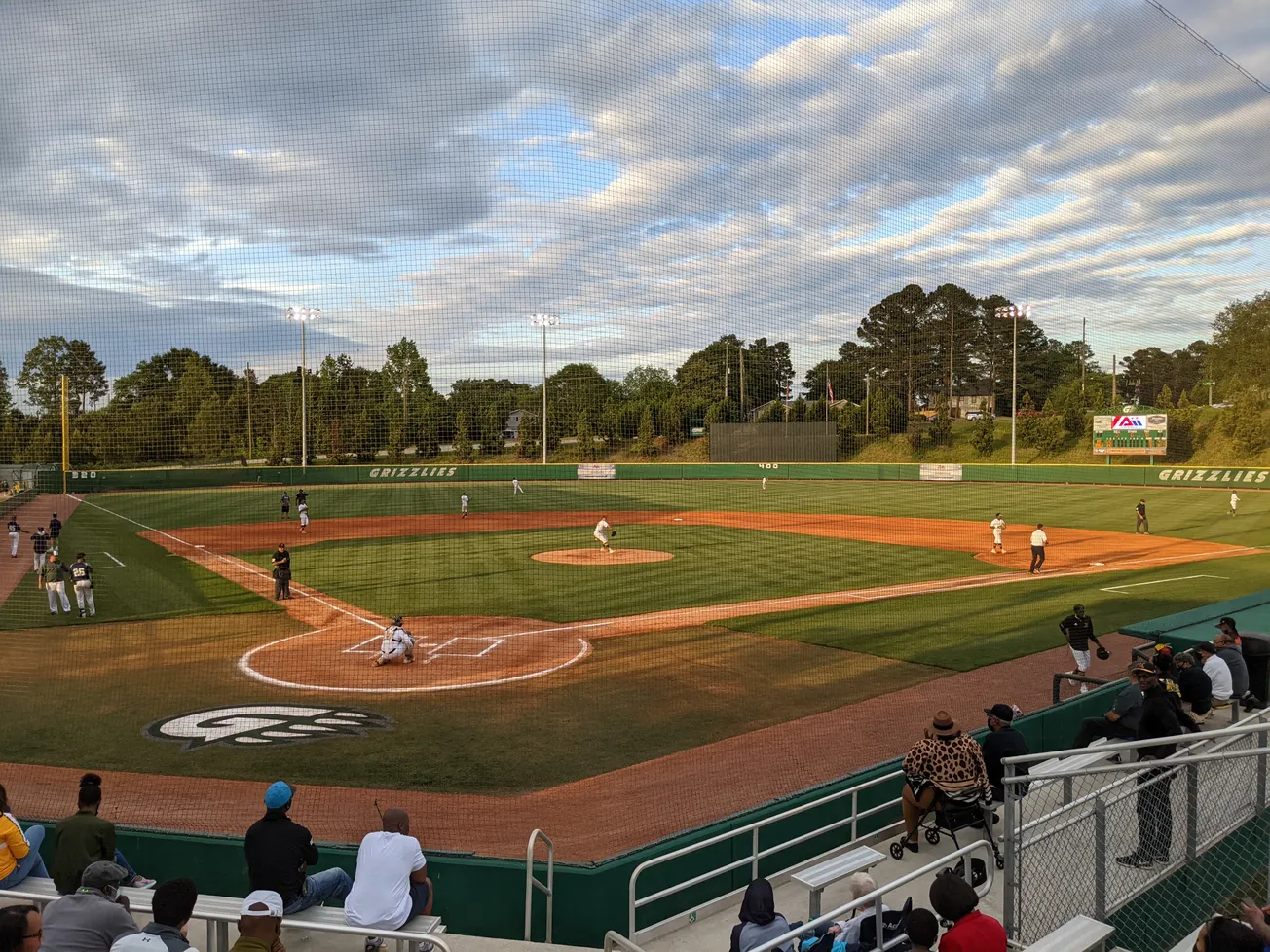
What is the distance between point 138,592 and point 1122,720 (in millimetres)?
21518

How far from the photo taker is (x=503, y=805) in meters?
8.66

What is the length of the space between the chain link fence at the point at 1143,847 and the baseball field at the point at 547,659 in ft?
12.1

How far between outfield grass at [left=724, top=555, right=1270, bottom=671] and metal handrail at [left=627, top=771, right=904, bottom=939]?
24.8 ft

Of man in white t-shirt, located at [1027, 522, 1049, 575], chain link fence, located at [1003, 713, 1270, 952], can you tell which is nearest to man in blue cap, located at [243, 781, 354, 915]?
chain link fence, located at [1003, 713, 1270, 952]

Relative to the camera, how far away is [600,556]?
25.9 meters

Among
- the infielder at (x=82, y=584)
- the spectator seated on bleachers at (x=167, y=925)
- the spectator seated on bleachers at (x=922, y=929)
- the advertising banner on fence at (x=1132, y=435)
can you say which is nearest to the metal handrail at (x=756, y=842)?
the spectator seated on bleachers at (x=922, y=929)

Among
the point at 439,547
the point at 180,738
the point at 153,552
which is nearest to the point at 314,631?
the point at 180,738

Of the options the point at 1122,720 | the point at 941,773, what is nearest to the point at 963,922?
the point at 941,773

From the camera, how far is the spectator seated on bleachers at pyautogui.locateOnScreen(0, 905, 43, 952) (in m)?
3.81

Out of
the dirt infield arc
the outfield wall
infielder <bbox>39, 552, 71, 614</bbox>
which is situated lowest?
the dirt infield arc

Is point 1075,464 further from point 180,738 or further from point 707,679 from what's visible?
point 180,738

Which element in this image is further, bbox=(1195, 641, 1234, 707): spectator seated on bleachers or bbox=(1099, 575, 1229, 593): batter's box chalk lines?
bbox=(1099, 575, 1229, 593): batter's box chalk lines

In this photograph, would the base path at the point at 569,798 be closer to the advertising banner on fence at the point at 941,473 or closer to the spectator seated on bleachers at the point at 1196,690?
the spectator seated on bleachers at the point at 1196,690

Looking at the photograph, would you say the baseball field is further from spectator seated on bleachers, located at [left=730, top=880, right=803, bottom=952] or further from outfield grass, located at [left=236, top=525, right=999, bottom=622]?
spectator seated on bleachers, located at [left=730, top=880, right=803, bottom=952]
